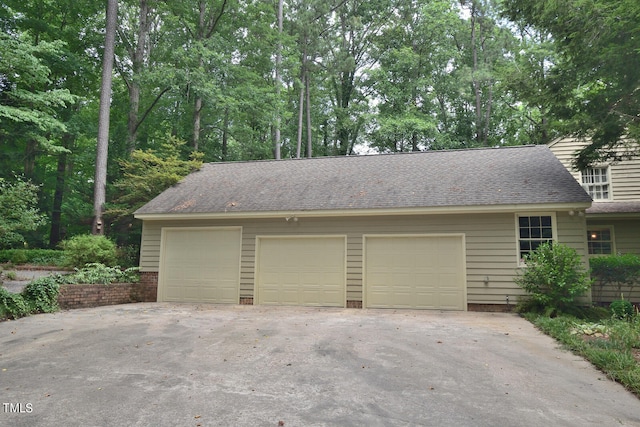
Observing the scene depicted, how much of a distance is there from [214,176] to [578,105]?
10.5 metres

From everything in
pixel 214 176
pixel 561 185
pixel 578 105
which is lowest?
pixel 561 185

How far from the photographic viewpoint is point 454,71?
79.7 feet

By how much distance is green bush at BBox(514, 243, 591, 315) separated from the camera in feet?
26.0

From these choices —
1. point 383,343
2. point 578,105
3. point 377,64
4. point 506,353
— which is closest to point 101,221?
point 383,343

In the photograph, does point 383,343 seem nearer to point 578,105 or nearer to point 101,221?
point 578,105

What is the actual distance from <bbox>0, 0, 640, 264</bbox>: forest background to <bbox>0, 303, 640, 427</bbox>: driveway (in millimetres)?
7923

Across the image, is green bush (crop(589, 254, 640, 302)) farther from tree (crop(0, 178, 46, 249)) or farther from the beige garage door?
tree (crop(0, 178, 46, 249))

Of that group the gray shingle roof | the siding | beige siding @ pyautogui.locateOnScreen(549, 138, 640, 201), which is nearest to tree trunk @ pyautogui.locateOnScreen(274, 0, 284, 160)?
the gray shingle roof

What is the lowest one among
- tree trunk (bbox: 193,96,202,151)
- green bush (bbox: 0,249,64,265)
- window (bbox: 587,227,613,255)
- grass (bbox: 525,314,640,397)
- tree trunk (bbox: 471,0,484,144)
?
grass (bbox: 525,314,640,397)

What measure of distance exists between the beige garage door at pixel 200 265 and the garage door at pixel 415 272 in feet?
11.8

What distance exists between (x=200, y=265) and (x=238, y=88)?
11.1 meters

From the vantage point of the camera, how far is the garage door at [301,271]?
395 inches

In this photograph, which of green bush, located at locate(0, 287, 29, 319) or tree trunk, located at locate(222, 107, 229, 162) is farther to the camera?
tree trunk, located at locate(222, 107, 229, 162)

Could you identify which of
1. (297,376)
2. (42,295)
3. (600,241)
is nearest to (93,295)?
(42,295)
